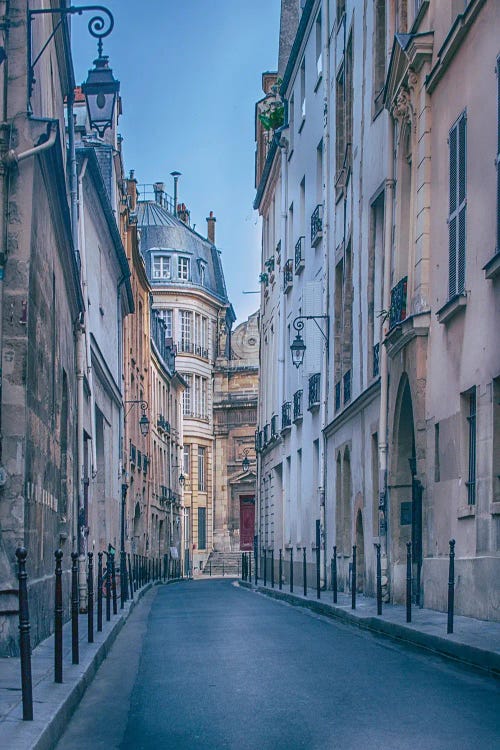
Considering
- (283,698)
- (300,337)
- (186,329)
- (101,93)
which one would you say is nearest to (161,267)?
(186,329)

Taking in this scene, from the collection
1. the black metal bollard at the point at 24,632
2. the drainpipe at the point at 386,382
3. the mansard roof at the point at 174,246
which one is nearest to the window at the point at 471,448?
the drainpipe at the point at 386,382

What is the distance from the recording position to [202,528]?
70625 mm

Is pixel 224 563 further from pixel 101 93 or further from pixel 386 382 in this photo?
pixel 101 93

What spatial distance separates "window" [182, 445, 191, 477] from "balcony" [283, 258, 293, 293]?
33992 mm

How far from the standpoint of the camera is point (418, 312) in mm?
16547

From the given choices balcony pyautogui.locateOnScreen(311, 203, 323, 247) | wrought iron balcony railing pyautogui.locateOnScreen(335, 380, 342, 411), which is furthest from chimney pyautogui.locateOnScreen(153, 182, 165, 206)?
wrought iron balcony railing pyautogui.locateOnScreen(335, 380, 342, 411)

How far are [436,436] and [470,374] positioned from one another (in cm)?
205

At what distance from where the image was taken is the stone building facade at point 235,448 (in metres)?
70.8

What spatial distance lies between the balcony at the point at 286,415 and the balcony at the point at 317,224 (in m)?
6.84

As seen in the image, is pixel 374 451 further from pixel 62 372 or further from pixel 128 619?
pixel 62 372

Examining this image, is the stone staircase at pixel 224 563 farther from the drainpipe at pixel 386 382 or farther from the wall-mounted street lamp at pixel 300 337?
the drainpipe at pixel 386 382

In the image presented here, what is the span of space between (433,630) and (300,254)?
2230 cm

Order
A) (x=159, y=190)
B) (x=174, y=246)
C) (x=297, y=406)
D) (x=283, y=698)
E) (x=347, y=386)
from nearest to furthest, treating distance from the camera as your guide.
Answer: (x=283, y=698)
(x=347, y=386)
(x=297, y=406)
(x=174, y=246)
(x=159, y=190)

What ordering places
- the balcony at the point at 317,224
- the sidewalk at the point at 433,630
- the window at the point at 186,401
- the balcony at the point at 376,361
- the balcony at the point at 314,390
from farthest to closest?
the window at the point at 186,401
the balcony at the point at 314,390
the balcony at the point at 317,224
the balcony at the point at 376,361
the sidewalk at the point at 433,630
